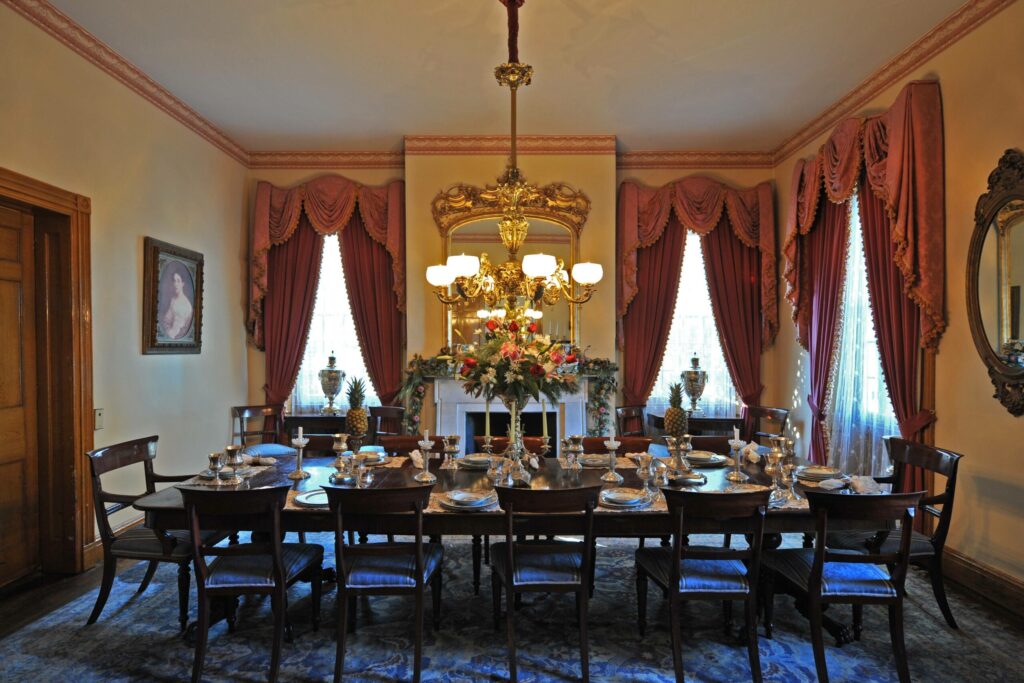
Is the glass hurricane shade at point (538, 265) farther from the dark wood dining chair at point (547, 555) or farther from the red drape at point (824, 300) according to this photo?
the red drape at point (824, 300)

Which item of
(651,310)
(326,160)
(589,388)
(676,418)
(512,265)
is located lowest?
(676,418)

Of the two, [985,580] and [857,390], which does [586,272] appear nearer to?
[857,390]

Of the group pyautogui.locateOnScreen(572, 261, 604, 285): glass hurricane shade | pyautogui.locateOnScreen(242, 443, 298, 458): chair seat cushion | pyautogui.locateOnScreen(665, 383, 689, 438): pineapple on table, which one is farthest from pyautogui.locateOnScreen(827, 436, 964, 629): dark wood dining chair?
pyautogui.locateOnScreen(242, 443, 298, 458): chair seat cushion

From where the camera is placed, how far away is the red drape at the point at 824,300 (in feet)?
14.8

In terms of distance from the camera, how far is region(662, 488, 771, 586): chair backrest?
227 cm

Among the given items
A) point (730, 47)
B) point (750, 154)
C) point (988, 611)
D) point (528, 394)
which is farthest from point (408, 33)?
point (988, 611)

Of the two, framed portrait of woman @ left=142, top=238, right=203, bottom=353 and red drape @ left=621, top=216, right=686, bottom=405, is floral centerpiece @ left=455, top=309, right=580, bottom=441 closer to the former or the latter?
framed portrait of woman @ left=142, top=238, right=203, bottom=353

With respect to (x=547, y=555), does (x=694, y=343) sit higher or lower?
higher

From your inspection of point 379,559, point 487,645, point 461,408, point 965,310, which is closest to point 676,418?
point 965,310

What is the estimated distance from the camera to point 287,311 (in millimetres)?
5566

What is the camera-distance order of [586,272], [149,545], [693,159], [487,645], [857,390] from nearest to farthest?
[487,645]
[149,545]
[586,272]
[857,390]
[693,159]

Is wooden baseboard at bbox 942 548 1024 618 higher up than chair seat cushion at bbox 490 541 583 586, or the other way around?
chair seat cushion at bbox 490 541 583 586

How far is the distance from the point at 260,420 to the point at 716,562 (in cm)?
442

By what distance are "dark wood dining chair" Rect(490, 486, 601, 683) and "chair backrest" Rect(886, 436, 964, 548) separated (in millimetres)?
1645
